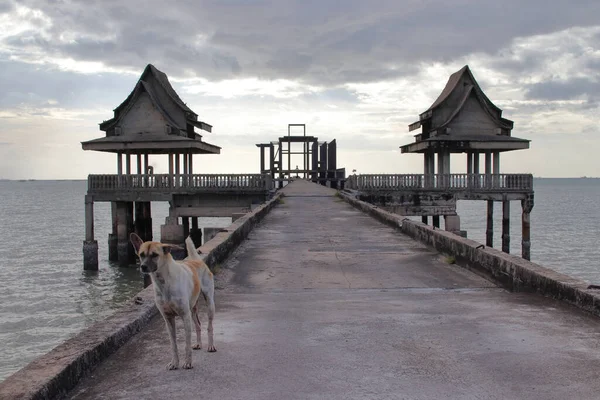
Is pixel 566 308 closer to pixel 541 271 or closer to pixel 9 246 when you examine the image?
pixel 541 271

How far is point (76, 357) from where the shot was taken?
565 centimetres

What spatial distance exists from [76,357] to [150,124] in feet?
100

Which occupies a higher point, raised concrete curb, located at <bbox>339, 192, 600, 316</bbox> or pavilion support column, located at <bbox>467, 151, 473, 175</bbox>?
pavilion support column, located at <bbox>467, 151, 473, 175</bbox>

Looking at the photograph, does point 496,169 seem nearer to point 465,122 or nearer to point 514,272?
point 465,122

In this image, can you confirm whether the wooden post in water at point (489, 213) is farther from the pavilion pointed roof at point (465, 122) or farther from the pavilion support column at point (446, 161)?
the pavilion support column at point (446, 161)

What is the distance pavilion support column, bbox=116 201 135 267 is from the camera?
31.8 m

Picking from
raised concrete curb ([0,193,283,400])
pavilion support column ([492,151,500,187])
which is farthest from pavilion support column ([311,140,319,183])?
raised concrete curb ([0,193,283,400])

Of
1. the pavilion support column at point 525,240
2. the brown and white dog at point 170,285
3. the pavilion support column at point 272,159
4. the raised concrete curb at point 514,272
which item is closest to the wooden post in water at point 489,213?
the pavilion support column at point 525,240

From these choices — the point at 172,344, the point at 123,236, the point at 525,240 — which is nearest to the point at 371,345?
the point at 172,344

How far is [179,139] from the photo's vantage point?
33594mm

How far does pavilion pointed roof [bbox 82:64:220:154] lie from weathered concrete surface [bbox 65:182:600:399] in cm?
2341

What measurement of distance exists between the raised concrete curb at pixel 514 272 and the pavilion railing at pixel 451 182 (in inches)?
689

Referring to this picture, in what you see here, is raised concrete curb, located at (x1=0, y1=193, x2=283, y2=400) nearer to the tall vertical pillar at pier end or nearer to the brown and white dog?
the brown and white dog

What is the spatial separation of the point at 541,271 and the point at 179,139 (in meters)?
26.2
